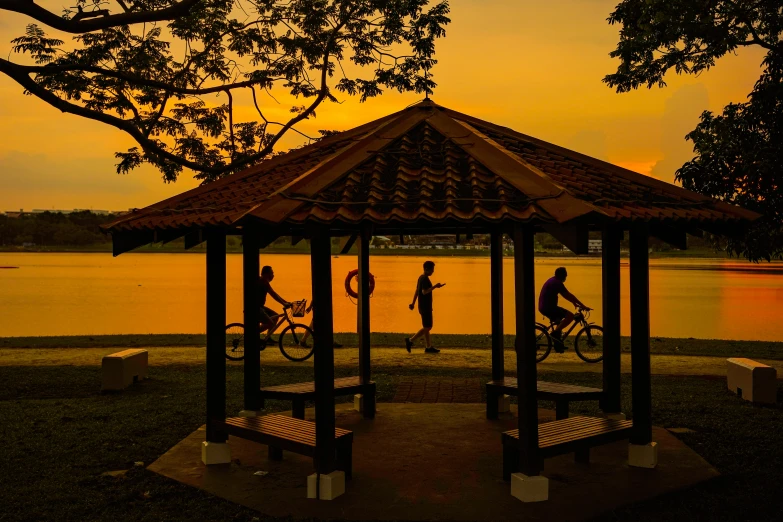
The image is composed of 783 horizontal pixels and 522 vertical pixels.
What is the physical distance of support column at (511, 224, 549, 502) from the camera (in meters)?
6.07

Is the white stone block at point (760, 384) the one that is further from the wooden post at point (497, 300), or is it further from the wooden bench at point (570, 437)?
the wooden bench at point (570, 437)

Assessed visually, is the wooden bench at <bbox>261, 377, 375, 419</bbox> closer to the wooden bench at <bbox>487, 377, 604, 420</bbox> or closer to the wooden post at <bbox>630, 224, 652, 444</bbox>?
the wooden bench at <bbox>487, 377, 604, 420</bbox>

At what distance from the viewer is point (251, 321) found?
26.4 ft

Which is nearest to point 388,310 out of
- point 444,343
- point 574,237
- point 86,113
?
point 444,343

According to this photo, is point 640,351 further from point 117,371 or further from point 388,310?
point 388,310

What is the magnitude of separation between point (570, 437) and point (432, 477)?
1.30 meters

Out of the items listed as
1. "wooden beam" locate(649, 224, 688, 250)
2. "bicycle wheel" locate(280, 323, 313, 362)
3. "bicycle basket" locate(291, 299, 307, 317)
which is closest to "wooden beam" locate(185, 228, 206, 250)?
"wooden beam" locate(649, 224, 688, 250)

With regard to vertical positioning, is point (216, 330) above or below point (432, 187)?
below

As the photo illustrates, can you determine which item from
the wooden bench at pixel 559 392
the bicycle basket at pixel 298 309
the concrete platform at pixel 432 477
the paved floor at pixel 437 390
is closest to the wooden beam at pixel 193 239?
the concrete platform at pixel 432 477

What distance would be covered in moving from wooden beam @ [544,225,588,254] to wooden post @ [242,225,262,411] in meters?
3.30

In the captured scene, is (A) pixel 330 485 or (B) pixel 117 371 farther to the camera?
(B) pixel 117 371

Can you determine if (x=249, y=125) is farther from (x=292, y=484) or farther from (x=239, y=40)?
(x=292, y=484)

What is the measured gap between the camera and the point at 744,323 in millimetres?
27906

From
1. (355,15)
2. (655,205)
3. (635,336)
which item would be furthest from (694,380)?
(355,15)
